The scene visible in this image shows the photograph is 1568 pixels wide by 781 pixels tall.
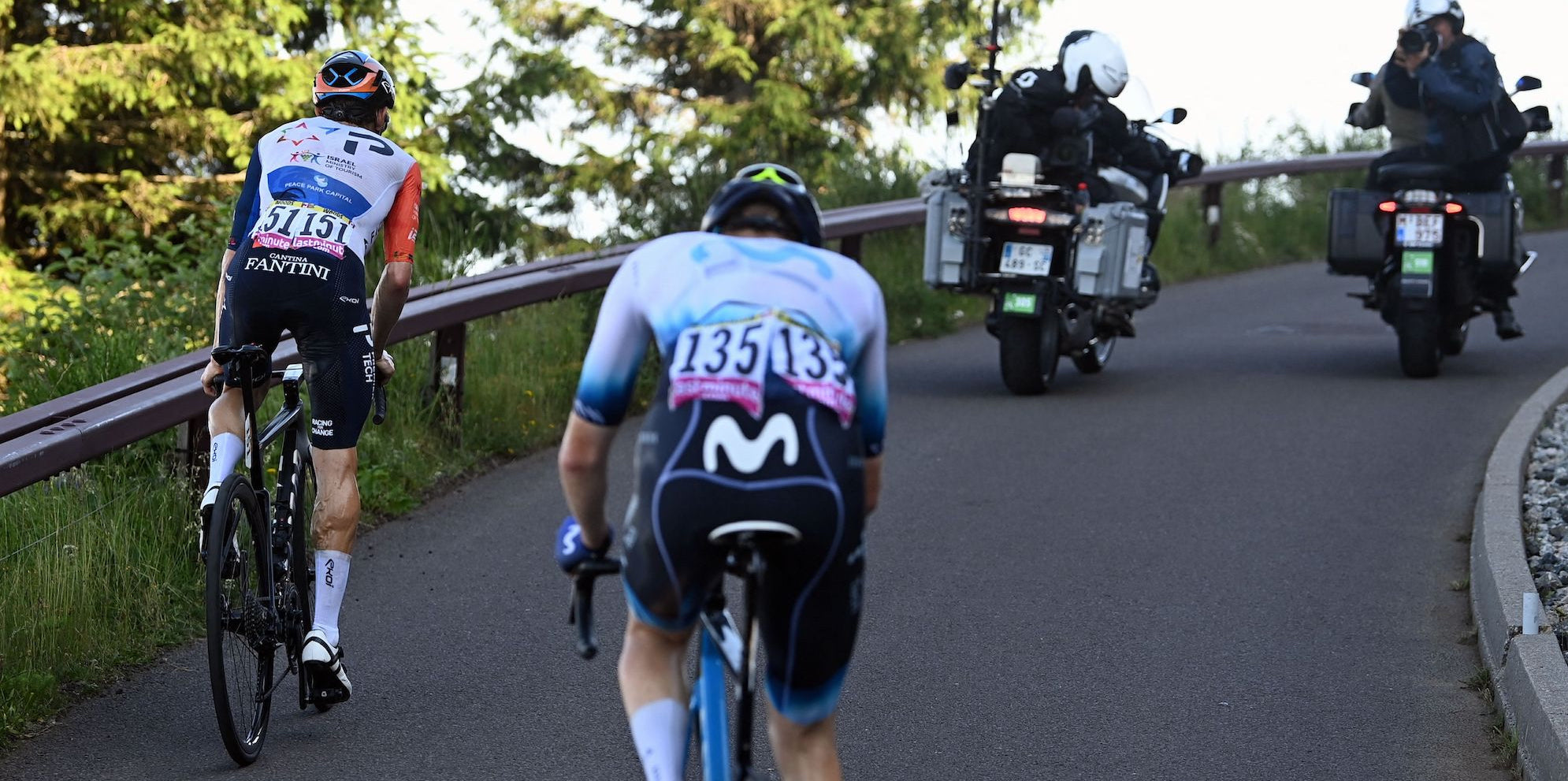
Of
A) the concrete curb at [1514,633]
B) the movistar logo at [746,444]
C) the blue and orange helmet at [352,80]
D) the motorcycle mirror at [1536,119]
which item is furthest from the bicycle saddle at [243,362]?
the motorcycle mirror at [1536,119]

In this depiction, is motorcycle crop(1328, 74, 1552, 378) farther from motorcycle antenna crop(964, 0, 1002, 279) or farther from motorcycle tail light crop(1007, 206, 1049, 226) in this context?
motorcycle antenna crop(964, 0, 1002, 279)

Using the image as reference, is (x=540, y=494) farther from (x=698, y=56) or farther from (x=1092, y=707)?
(x=698, y=56)

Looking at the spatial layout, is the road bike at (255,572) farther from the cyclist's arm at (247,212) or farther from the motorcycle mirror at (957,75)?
the motorcycle mirror at (957,75)

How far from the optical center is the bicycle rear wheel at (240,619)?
18.2ft

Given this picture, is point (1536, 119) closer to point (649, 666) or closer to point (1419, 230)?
point (1419, 230)

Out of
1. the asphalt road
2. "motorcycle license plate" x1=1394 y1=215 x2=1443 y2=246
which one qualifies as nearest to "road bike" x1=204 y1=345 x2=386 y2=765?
the asphalt road

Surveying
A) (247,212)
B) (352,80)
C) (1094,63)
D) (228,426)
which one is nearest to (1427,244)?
(1094,63)

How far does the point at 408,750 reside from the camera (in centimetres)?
597

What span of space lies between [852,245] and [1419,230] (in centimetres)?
451

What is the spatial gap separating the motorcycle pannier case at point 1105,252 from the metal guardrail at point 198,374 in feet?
8.41

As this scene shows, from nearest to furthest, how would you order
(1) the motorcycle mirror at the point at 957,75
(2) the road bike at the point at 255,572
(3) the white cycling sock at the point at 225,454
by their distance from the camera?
(2) the road bike at the point at 255,572 < (3) the white cycling sock at the point at 225,454 < (1) the motorcycle mirror at the point at 957,75

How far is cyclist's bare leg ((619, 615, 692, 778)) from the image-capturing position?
4.00 m

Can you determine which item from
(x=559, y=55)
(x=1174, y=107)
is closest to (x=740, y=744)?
(x=1174, y=107)

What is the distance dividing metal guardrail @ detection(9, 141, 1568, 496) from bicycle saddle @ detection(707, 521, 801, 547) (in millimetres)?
3296
